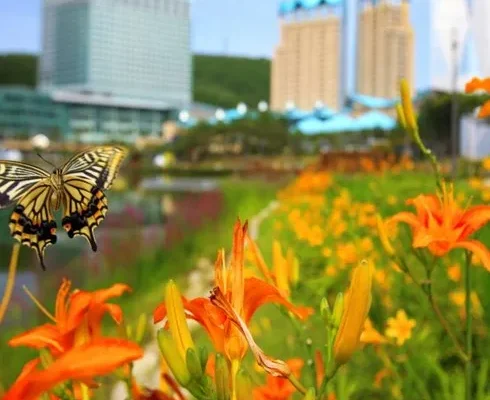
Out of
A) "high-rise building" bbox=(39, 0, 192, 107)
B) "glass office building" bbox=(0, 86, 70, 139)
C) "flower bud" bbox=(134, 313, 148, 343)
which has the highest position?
"high-rise building" bbox=(39, 0, 192, 107)

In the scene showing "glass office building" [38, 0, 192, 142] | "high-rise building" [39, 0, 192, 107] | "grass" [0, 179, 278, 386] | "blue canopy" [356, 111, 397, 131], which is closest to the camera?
"grass" [0, 179, 278, 386]

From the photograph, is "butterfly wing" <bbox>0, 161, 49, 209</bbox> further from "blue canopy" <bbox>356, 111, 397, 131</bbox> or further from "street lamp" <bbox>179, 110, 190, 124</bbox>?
"street lamp" <bbox>179, 110, 190, 124</bbox>

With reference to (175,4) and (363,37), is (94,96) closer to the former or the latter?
(175,4)

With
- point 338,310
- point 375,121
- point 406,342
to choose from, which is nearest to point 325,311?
point 338,310

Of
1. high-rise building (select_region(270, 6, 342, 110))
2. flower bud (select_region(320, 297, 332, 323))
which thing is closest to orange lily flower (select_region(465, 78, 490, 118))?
flower bud (select_region(320, 297, 332, 323))

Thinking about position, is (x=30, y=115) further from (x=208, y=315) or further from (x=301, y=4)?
(x=208, y=315)

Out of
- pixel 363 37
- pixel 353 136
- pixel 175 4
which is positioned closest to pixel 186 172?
pixel 353 136
